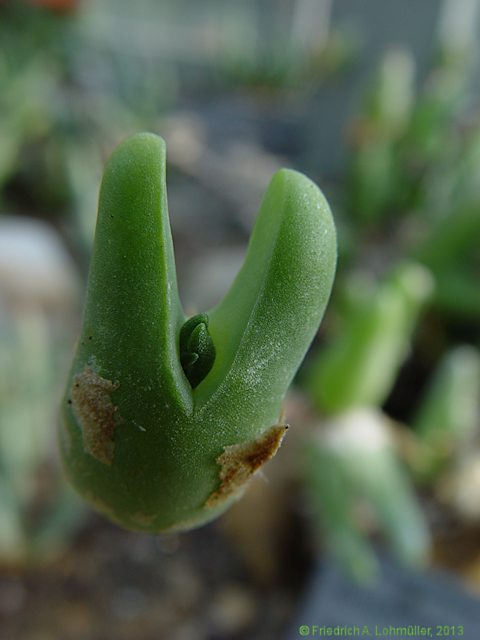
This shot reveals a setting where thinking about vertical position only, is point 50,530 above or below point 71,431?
below

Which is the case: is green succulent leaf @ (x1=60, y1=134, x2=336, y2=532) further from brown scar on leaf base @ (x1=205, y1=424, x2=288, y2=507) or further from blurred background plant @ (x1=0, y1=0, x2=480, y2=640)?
blurred background plant @ (x1=0, y1=0, x2=480, y2=640)

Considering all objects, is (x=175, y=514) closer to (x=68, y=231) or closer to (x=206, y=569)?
(x=206, y=569)

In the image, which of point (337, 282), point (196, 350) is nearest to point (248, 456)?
point (196, 350)

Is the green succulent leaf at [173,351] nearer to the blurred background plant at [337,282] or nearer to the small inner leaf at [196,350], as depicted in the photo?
the small inner leaf at [196,350]

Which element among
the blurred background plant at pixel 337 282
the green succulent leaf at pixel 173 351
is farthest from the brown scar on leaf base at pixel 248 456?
the blurred background plant at pixel 337 282

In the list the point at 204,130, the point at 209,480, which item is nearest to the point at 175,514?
the point at 209,480

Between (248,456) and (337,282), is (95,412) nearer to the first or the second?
(248,456)
